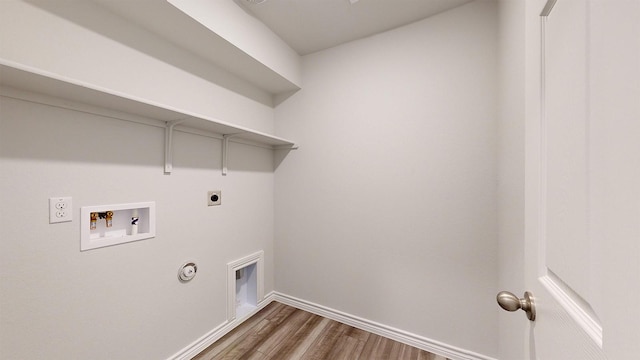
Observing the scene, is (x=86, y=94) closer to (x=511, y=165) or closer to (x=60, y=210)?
(x=60, y=210)

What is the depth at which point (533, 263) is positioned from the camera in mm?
586

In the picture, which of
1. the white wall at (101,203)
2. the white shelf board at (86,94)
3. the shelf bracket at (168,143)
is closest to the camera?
the white shelf board at (86,94)

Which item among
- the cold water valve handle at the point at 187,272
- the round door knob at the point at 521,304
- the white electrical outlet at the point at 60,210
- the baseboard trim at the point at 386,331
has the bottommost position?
the baseboard trim at the point at 386,331

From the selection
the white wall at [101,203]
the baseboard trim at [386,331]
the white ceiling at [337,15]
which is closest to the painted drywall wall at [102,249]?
the white wall at [101,203]

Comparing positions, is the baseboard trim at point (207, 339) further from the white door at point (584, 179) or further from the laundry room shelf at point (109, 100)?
the white door at point (584, 179)

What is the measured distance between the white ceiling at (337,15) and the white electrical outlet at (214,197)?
140 centimetres

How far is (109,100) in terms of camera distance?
1107 mm

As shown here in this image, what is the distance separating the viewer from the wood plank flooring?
5.36 ft

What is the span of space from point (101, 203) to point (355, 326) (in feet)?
6.61

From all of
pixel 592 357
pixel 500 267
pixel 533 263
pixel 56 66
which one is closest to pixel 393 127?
pixel 500 267

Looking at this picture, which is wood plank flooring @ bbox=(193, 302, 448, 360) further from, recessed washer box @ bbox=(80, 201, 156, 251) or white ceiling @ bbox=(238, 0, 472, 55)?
white ceiling @ bbox=(238, 0, 472, 55)

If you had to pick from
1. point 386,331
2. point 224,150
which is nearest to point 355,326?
point 386,331

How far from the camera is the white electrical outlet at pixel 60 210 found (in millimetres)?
1043

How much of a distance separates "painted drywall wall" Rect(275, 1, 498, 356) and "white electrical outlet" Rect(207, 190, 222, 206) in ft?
2.22
